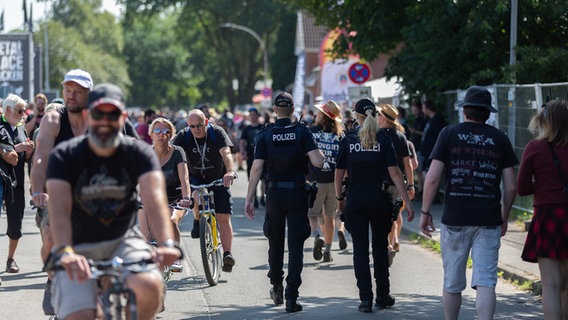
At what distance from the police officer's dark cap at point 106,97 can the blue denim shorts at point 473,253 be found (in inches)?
113

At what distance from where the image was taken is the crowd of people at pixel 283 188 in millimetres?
5629

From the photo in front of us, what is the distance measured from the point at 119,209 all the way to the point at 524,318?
15.1 feet

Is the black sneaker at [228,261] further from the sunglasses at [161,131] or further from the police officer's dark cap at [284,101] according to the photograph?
the police officer's dark cap at [284,101]

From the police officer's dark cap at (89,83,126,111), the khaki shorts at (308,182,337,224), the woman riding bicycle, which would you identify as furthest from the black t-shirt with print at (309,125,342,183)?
the police officer's dark cap at (89,83,126,111)

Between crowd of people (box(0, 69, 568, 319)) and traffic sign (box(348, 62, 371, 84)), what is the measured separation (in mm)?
11131

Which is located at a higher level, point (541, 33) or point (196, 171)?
point (541, 33)

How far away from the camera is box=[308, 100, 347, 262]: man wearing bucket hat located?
12.9 metres

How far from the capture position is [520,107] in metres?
17.4

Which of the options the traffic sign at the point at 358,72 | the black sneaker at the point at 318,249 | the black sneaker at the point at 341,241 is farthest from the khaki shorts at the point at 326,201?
the traffic sign at the point at 358,72

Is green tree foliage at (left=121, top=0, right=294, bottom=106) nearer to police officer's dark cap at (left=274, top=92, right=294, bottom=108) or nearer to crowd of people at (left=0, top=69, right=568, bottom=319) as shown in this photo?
crowd of people at (left=0, top=69, right=568, bottom=319)

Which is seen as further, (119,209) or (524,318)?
(524,318)

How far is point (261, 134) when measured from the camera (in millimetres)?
9672

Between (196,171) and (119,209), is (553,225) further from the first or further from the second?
(196,171)

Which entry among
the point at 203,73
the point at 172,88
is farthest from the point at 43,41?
the point at 172,88
